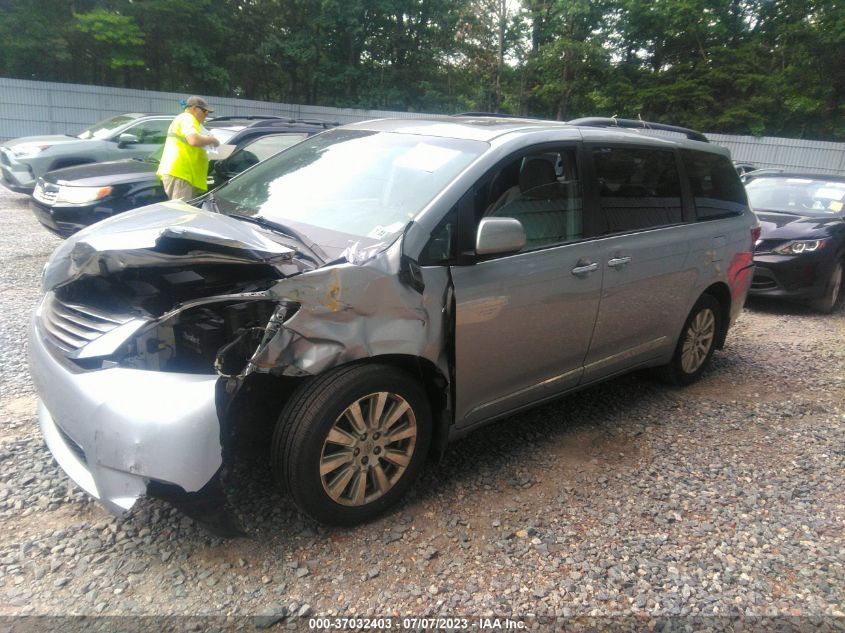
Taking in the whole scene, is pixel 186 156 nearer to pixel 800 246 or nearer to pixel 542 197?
pixel 542 197

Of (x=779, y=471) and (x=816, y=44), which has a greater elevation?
(x=816, y=44)

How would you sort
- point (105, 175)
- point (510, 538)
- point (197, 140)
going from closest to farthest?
point (510, 538) → point (197, 140) → point (105, 175)

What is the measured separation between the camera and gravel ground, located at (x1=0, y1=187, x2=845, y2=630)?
7.78ft

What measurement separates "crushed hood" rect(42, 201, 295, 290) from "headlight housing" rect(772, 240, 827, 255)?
251 inches

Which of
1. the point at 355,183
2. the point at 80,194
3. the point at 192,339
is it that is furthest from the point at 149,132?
the point at 192,339

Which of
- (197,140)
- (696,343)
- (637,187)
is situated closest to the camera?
(637,187)

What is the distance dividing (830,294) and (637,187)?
4882 mm

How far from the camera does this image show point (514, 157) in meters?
3.18

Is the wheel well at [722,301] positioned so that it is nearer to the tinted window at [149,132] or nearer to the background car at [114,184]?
the background car at [114,184]

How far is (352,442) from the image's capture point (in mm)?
2625

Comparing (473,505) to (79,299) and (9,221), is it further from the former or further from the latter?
(9,221)

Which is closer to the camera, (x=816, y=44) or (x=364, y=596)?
(x=364, y=596)

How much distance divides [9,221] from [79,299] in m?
7.51

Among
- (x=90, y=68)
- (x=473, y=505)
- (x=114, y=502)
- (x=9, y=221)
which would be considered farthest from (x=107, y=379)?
(x=90, y=68)
